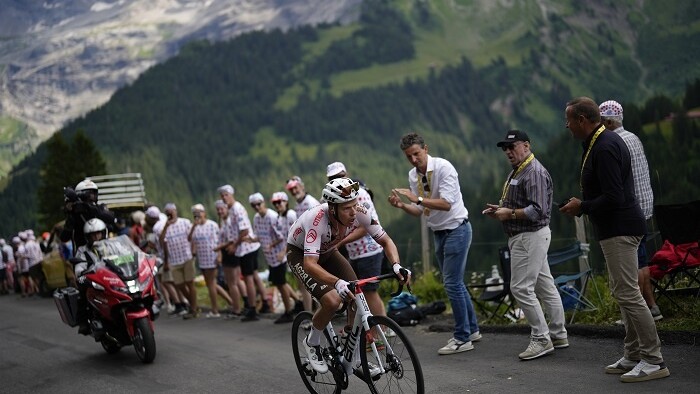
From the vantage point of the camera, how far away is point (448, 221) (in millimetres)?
9969

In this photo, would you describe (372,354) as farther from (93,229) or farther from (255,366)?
(93,229)

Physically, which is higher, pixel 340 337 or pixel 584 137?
pixel 584 137

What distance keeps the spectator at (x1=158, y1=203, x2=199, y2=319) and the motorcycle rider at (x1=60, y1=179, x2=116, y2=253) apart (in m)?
4.90

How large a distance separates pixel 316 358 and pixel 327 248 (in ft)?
3.19

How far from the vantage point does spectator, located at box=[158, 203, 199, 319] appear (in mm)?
17203

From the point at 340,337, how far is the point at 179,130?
638ft

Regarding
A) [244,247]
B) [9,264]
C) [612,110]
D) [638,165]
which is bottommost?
[9,264]

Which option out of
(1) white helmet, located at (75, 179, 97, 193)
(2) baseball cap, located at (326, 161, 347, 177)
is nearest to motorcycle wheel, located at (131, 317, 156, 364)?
(1) white helmet, located at (75, 179, 97, 193)

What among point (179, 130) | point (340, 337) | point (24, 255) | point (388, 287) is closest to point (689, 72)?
point (179, 130)

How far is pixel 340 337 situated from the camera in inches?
305

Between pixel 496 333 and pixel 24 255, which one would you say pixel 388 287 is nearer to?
pixel 496 333

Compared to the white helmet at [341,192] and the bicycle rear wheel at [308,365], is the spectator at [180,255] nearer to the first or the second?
the bicycle rear wheel at [308,365]

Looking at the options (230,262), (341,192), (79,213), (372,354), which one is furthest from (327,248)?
(230,262)

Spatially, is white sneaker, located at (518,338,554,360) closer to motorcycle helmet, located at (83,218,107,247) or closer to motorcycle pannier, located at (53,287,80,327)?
motorcycle helmet, located at (83,218,107,247)
